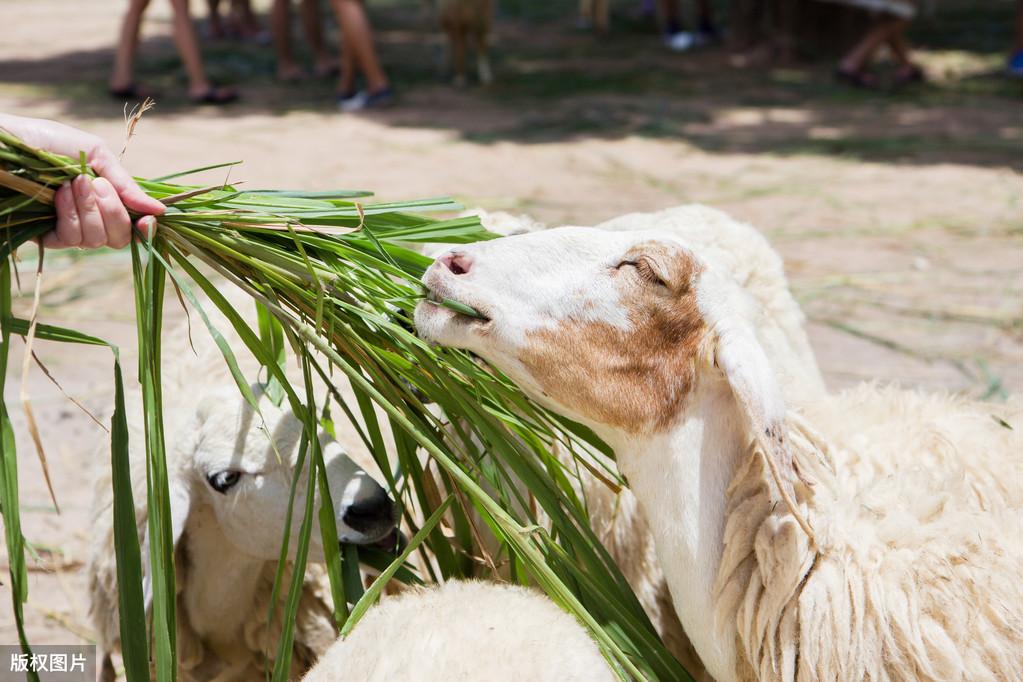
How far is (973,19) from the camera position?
1411 centimetres

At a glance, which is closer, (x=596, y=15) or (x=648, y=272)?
(x=648, y=272)

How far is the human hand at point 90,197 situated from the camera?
2.03m

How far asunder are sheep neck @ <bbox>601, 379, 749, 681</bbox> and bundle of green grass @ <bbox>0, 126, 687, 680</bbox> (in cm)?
16

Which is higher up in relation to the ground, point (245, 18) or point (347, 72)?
point (245, 18)

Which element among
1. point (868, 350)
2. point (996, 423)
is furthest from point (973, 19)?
point (996, 423)

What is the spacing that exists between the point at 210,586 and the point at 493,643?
3.77ft

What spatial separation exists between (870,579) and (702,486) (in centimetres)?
35

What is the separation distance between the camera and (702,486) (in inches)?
78.4

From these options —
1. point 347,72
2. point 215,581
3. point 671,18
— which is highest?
point 347,72

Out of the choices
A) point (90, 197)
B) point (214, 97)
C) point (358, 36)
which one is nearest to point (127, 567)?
point (90, 197)

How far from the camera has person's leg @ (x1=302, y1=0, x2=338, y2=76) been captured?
10.7m

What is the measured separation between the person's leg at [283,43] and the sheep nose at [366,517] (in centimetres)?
895

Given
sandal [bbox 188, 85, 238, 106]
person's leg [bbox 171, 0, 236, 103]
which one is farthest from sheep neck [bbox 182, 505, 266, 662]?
sandal [bbox 188, 85, 238, 106]

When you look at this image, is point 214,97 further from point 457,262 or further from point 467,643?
point 467,643
